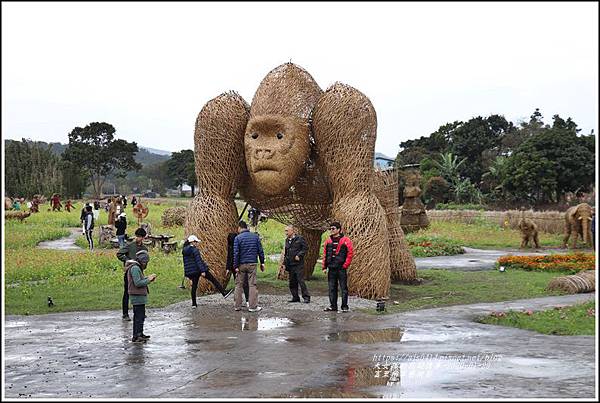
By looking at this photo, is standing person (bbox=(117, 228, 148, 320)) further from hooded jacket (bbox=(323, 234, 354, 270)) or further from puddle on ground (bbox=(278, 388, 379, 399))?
puddle on ground (bbox=(278, 388, 379, 399))

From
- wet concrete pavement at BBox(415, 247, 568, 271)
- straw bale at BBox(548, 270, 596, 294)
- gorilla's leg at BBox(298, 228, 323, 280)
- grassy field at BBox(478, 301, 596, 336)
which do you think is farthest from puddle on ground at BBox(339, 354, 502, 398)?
wet concrete pavement at BBox(415, 247, 568, 271)

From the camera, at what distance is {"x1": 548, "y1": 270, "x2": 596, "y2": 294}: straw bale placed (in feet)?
49.0

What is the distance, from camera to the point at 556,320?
11.1m

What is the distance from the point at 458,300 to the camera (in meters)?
14.3

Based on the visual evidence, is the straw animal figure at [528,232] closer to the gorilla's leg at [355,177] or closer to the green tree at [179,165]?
the gorilla's leg at [355,177]

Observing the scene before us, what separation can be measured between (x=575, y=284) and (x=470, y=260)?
28.2ft

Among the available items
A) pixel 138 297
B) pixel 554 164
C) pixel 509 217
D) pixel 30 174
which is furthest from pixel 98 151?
pixel 138 297

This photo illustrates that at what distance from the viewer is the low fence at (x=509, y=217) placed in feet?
112

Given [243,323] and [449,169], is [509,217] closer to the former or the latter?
[449,169]

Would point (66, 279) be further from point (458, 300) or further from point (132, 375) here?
point (132, 375)

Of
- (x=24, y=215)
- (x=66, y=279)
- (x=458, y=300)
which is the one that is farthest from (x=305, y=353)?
(x=24, y=215)

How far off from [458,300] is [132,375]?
24.9 ft

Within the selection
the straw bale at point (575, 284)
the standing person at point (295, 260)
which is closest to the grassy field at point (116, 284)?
the straw bale at point (575, 284)

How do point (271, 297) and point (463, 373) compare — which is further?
point (271, 297)
